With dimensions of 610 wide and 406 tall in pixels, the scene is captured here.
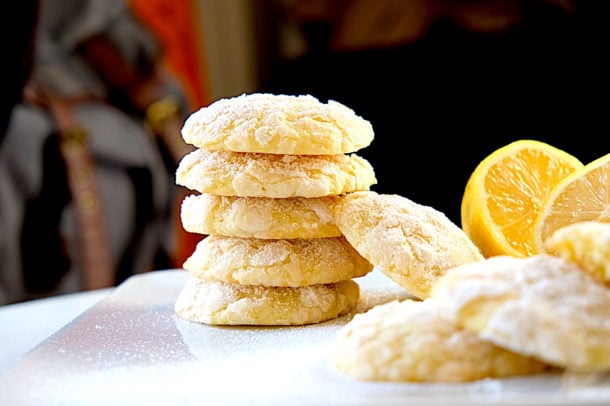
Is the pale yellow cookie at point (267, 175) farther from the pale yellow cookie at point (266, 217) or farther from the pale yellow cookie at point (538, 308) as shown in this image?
the pale yellow cookie at point (538, 308)

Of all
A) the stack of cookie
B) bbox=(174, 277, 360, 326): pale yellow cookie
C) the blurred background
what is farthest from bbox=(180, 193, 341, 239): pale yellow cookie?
Result: the blurred background

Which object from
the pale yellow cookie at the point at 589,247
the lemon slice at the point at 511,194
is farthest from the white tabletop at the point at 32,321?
the pale yellow cookie at the point at 589,247

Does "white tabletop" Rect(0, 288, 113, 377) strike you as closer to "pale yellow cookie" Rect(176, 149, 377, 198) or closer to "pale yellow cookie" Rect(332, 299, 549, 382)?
"pale yellow cookie" Rect(176, 149, 377, 198)

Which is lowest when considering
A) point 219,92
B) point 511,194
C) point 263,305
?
point 263,305

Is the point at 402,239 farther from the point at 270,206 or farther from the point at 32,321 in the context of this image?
the point at 32,321

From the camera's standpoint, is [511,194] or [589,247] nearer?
[589,247]

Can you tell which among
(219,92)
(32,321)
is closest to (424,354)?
(32,321)
